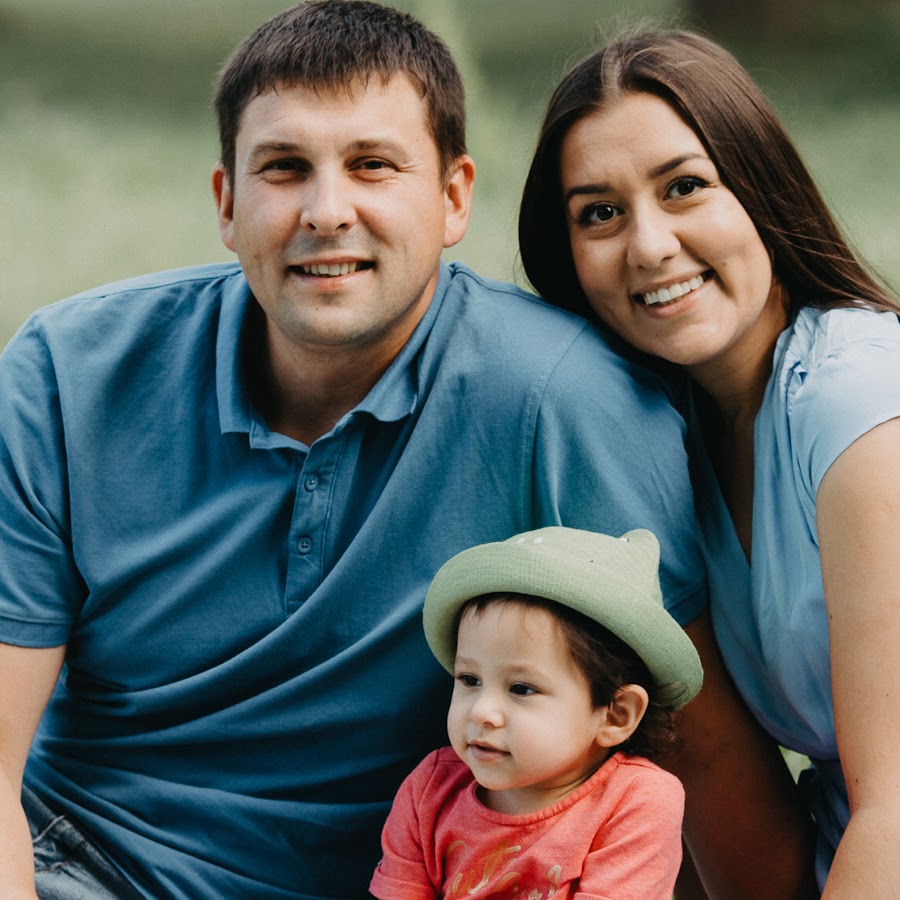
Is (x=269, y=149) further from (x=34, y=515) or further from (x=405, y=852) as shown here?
(x=405, y=852)

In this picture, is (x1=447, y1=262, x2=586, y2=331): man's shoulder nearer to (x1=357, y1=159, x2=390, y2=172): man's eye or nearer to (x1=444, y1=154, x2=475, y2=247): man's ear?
(x1=444, y1=154, x2=475, y2=247): man's ear

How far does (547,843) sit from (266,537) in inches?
24.2

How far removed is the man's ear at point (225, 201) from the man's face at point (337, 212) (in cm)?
8

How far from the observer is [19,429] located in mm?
2125

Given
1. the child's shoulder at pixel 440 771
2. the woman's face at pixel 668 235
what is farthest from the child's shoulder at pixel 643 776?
the woman's face at pixel 668 235

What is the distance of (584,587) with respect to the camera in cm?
176

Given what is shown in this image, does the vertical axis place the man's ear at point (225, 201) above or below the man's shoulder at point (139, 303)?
above

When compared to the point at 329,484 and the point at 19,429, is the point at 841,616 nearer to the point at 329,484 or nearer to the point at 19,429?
the point at 329,484

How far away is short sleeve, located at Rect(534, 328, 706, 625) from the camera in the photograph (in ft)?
6.57

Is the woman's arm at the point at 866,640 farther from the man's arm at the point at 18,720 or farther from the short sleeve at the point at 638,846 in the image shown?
the man's arm at the point at 18,720

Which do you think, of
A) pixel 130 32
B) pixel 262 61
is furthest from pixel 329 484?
pixel 130 32

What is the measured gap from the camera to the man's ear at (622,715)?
72.0 inches

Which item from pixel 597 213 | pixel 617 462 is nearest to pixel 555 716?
pixel 617 462

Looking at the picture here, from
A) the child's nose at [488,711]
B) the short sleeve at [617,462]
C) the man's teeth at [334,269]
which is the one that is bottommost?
the child's nose at [488,711]
